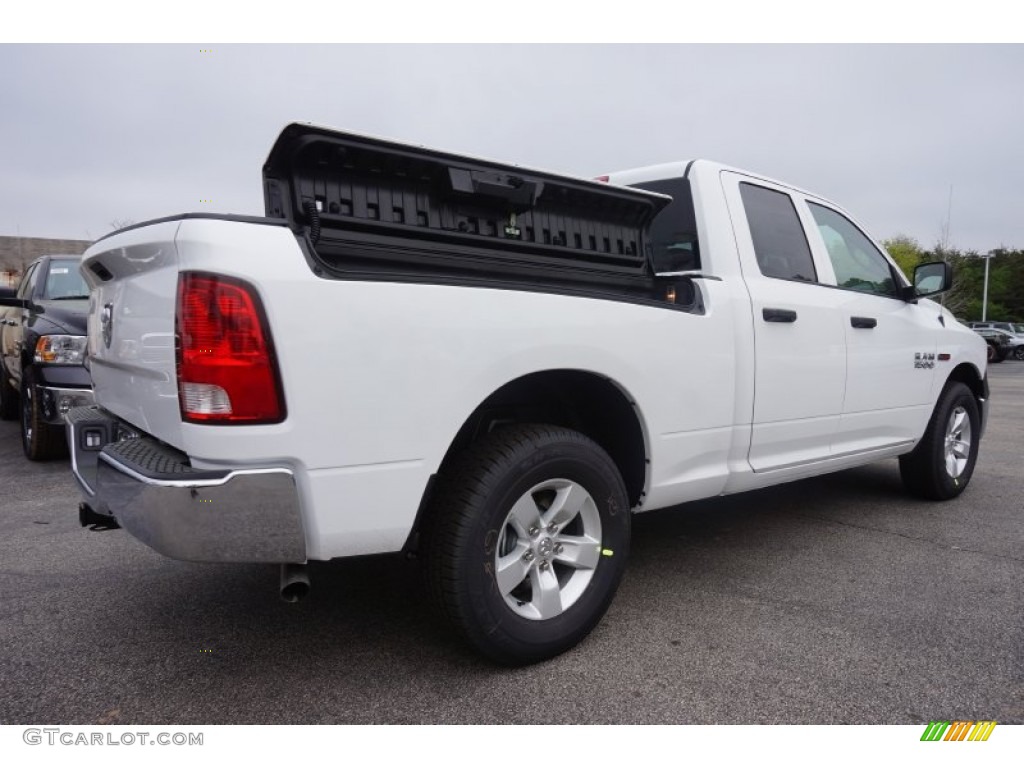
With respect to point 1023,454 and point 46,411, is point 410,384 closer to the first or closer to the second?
point 46,411

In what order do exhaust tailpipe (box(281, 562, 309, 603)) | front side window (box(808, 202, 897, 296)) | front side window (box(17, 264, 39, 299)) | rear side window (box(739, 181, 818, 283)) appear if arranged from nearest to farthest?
exhaust tailpipe (box(281, 562, 309, 603)), rear side window (box(739, 181, 818, 283)), front side window (box(808, 202, 897, 296)), front side window (box(17, 264, 39, 299))

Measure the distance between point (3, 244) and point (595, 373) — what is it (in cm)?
3196

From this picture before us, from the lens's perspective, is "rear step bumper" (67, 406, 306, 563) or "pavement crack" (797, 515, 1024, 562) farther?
"pavement crack" (797, 515, 1024, 562)

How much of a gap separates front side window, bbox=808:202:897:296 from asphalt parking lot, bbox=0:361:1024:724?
1403mm

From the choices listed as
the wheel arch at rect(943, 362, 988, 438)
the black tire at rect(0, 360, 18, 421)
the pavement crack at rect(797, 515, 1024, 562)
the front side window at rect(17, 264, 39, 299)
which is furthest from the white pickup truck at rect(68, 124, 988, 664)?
the black tire at rect(0, 360, 18, 421)

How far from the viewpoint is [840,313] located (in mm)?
3605

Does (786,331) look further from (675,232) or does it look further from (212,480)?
(212,480)

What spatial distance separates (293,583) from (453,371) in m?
0.76

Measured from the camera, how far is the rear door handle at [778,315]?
3.15 meters

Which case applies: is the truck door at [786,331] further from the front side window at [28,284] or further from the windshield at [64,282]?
the front side window at [28,284]

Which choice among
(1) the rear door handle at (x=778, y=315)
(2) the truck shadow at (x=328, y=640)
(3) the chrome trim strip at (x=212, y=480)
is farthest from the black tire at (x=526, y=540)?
(1) the rear door handle at (x=778, y=315)

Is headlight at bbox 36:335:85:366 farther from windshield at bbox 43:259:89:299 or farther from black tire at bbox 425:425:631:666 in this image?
black tire at bbox 425:425:631:666

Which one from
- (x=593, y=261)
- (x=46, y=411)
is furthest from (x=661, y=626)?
(x=46, y=411)

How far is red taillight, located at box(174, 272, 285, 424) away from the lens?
72.5 inches
